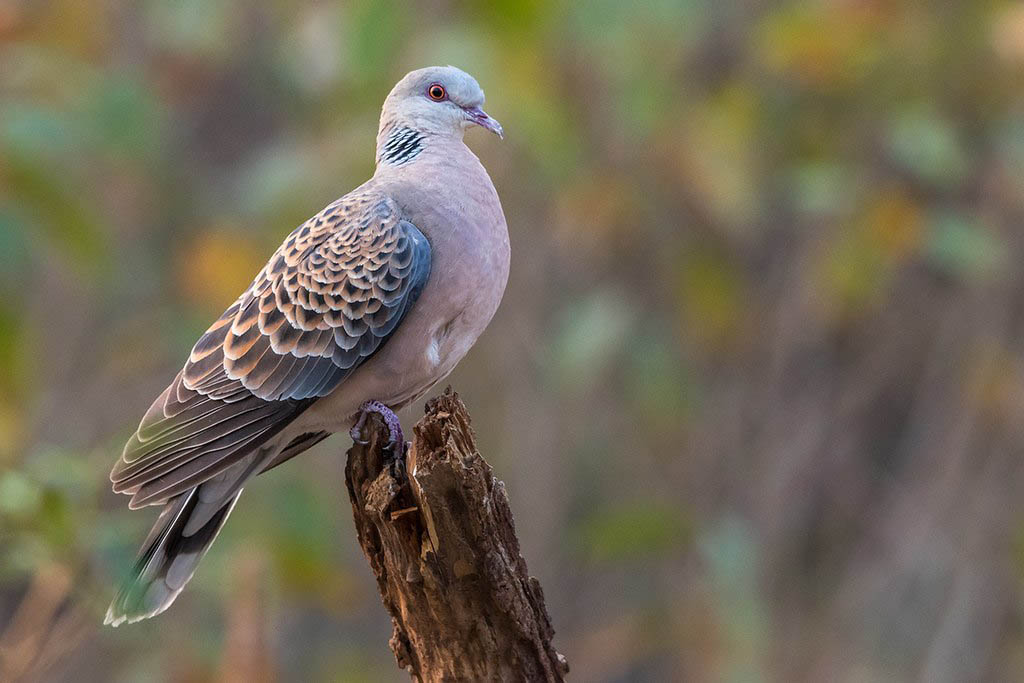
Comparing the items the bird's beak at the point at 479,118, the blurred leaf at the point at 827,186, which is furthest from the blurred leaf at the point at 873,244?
the bird's beak at the point at 479,118

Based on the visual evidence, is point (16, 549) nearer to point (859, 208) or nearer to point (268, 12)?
point (859, 208)

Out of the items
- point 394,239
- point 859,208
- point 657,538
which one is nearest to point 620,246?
point 859,208

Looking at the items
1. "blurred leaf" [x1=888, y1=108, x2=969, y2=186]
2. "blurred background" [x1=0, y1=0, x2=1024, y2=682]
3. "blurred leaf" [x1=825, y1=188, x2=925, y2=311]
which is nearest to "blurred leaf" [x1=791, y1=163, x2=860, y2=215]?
"blurred background" [x1=0, y1=0, x2=1024, y2=682]

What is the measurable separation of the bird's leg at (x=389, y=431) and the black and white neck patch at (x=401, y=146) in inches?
29.2

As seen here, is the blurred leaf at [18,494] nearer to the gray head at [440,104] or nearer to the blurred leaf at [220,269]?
the gray head at [440,104]

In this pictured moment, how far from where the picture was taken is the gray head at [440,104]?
393 cm

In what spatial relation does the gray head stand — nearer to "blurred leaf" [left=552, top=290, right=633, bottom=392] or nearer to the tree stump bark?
the tree stump bark

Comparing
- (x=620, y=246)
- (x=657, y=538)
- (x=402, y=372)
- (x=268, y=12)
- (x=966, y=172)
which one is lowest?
(x=402, y=372)

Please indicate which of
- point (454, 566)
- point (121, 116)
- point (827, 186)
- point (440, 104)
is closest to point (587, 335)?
point (827, 186)

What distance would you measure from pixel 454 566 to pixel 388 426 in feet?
1.97

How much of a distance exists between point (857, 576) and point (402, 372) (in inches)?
186

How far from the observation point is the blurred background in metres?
5.53

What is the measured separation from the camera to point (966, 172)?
6.89 meters

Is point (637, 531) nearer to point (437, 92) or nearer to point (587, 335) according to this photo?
point (587, 335)
